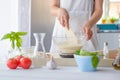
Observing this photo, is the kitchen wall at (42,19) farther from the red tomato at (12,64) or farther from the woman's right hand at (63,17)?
the red tomato at (12,64)

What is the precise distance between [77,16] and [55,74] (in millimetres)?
565

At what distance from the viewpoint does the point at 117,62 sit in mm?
1431

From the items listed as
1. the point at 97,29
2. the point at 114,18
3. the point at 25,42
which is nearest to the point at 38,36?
the point at 25,42

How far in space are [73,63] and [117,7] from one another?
410mm

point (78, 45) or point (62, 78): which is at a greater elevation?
point (78, 45)

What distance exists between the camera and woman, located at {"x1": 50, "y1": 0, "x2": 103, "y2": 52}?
5.40 ft

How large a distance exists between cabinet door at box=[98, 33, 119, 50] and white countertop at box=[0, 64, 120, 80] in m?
0.30

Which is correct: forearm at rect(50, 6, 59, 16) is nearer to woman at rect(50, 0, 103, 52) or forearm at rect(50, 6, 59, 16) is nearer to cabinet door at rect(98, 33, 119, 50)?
woman at rect(50, 0, 103, 52)

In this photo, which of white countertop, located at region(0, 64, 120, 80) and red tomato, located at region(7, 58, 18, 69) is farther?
red tomato, located at region(7, 58, 18, 69)

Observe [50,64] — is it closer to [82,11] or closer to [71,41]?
[71,41]

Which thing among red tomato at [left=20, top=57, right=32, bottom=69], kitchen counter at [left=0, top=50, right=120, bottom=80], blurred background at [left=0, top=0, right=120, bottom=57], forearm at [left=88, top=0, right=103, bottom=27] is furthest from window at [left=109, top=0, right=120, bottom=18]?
red tomato at [left=20, top=57, right=32, bottom=69]

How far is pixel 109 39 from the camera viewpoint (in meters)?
1.62

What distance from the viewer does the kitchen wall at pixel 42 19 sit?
1.73 meters

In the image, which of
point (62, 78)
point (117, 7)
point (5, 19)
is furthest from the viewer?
point (5, 19)
